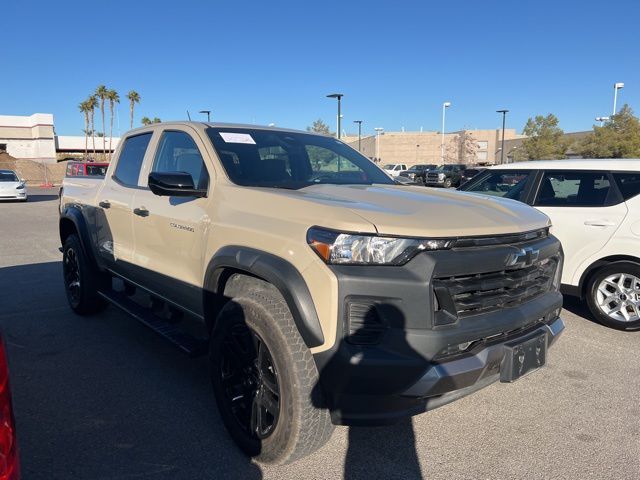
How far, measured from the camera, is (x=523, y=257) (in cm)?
279

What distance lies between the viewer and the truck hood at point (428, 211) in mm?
2498

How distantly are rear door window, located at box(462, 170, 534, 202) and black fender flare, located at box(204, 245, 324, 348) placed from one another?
415cm

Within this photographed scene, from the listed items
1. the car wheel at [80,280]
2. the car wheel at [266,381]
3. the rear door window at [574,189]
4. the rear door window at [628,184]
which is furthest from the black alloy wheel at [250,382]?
the rear door window at [628,184]

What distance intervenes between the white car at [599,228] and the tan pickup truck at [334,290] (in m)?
2.29

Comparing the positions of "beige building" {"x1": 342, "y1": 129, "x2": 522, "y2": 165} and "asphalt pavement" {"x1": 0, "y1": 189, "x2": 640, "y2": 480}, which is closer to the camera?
"asphalt pavement" {"x1": 0, "y1": 189, "x2": 640, "y2": 480}

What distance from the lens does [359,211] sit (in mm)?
2562

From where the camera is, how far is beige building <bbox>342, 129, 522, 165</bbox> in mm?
75562

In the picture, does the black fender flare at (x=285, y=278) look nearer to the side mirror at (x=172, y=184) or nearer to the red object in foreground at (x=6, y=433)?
the side mirror at (x=172, y=184)

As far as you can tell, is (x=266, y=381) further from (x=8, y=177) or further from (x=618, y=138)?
(x=618, y=138)

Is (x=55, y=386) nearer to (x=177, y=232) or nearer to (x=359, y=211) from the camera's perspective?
(x=177, y=232)

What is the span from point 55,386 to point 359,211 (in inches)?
110

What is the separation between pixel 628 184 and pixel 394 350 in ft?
13.6

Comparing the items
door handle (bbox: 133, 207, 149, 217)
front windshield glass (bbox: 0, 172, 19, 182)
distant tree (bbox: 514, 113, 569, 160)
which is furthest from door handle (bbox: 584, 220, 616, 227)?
distant tree (bbox: 514, 113, 569, 160)

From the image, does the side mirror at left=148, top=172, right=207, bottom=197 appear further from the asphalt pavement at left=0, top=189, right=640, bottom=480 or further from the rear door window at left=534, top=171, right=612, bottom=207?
the rear door window at left=534, top=171, right=612, bottom=207
